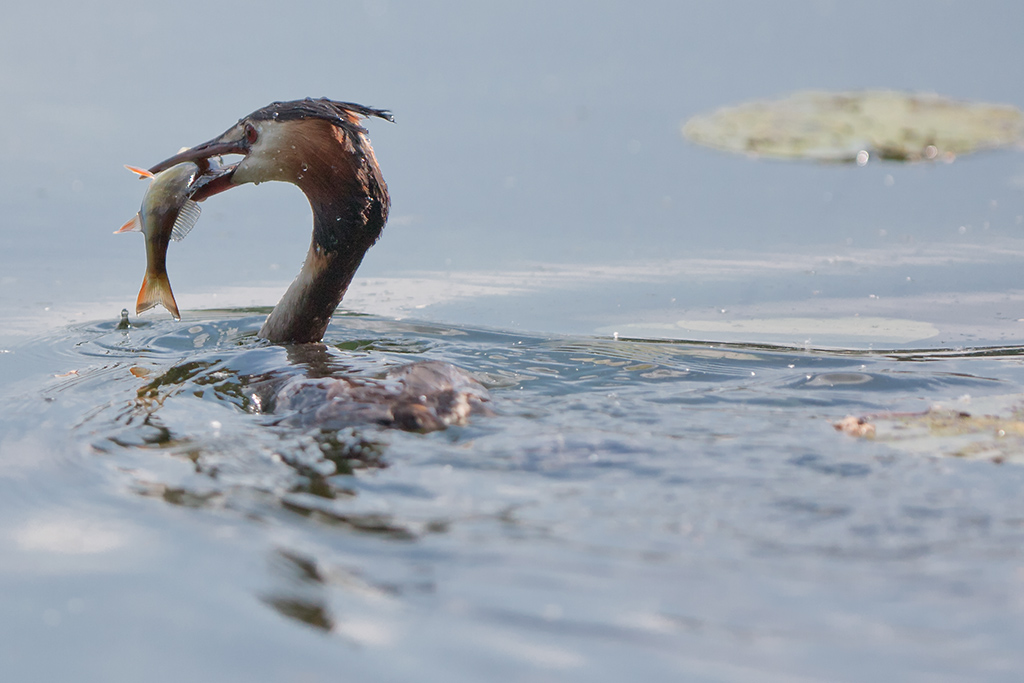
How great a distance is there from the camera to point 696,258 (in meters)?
7.48

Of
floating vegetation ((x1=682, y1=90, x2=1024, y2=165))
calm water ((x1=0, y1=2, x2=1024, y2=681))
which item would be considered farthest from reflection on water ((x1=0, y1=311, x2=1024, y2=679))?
floating vegetation ((x1=682, y1=90, x2=1024, y2=165))

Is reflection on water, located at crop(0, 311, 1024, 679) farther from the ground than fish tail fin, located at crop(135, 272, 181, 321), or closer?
closer

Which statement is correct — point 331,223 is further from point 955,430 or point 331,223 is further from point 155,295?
point 955,430

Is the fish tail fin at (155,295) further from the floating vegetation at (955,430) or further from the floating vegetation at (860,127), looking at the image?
the floating vegetation at (860,127)

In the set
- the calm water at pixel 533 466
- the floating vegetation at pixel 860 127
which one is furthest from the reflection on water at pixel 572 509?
the floating vegetation at pixel 860 127

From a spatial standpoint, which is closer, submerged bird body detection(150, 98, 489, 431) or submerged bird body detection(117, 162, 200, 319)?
submerged bird body detection(117, 162, 200, 319)

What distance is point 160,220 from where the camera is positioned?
5.40 m

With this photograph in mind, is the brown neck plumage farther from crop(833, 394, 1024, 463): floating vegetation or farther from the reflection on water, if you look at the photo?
crop(833, 394, 1024, 463): floating vegetation

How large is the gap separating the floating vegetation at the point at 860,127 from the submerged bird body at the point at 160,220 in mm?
5656

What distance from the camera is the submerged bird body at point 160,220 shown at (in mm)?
5355

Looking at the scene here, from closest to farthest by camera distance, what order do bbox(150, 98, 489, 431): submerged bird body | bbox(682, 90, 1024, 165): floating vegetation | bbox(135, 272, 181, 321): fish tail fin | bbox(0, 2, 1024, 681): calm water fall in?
bbox(0, 2, 1024, 681): calm water
bbox(135, 272, 181, 321): fish tail fin
bbox(150, 98, 489, 431): submerged bird body
bbox(682, 90, 1024, 165): floating vegetation

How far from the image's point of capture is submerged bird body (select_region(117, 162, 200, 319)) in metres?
5.36

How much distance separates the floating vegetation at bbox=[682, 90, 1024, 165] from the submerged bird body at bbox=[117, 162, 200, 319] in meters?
5.66

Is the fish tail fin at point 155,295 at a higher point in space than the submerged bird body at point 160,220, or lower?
lower
